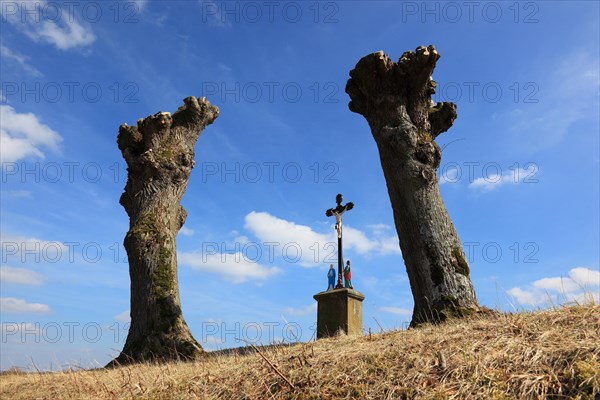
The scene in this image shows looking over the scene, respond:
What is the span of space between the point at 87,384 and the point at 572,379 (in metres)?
5.40

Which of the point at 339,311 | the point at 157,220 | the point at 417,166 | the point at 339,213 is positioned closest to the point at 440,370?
the point at 417,166

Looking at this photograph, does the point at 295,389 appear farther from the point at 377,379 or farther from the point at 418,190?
the point at 418,190

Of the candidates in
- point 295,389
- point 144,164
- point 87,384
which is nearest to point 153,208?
point 144,164

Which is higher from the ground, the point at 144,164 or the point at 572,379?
the point at 144,164

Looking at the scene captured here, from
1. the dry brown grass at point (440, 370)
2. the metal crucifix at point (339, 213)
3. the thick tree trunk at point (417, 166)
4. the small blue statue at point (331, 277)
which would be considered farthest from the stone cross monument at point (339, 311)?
the dry brown grass at point (440, 370)

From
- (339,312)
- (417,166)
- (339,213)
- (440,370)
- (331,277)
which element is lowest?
(440,370)

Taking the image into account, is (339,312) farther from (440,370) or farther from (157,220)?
(440,370)

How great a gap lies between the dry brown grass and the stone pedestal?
604cm

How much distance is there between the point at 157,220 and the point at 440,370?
8543 mm

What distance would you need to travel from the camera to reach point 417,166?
8492mm

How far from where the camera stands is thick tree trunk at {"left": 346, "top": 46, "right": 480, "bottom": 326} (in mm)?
7707

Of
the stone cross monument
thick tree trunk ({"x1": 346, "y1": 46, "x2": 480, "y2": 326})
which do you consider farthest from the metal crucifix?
thick tree trunk ({"x1": 346, "y1": 46, "x2": 480, "y2": 326})

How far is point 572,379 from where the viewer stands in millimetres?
3199

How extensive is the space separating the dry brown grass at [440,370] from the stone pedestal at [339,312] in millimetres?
6042
